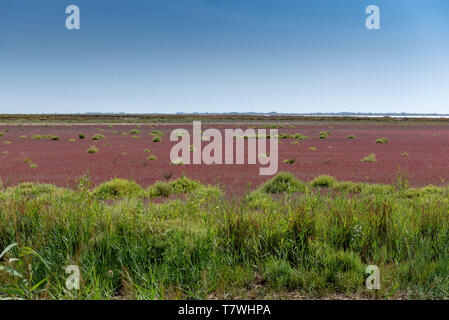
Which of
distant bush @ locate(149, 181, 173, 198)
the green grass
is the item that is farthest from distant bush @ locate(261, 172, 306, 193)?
the green grass

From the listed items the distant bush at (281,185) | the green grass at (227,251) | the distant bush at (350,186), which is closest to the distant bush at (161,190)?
the distant bush at (281,185)

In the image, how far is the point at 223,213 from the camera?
573 centimetres

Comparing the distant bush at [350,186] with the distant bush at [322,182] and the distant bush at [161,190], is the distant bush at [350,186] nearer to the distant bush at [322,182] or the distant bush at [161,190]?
the distant bush at [322,182]

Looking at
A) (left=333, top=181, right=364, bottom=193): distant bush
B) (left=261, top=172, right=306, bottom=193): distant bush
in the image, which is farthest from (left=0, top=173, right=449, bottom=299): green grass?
(left=333, top=181, right=364, bottom=193): distant bush

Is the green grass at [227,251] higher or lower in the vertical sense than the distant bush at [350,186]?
higher

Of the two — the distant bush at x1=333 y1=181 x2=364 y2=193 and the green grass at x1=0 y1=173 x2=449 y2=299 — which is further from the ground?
the green grass at x1=0 y1=173 x2=449 y2=299

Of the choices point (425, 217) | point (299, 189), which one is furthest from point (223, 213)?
point (299, 189)

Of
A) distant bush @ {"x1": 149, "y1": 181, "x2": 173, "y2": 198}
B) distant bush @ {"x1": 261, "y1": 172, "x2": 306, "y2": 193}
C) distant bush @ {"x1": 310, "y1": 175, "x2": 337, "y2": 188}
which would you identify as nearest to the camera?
distant bush @ {"x1": 149, "y1": 181, "x2": 173, "y2": 198}

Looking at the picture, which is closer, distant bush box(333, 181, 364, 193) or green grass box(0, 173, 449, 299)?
green grass box(0, 173, 449, 299)

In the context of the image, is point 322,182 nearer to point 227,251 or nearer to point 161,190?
point 161,190

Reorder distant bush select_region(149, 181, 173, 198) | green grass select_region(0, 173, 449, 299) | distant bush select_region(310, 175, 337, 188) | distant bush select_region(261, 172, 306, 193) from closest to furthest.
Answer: green grass select_region(0, 173, 449, 299) < distant bush select_region(149, 181, 173, 198) < distant bush select_region(261, 172, 306, 193) < distant bush select_region(310, 175, 337, 188)

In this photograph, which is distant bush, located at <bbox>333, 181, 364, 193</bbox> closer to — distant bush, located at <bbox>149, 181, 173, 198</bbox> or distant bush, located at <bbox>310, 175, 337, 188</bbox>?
distant bush, located at <bbox>310, 175, 337, 188</bbox>

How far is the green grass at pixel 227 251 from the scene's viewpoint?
13.3ft

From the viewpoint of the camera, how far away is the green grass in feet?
13.3
